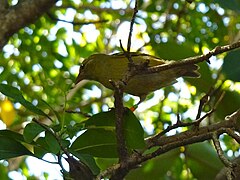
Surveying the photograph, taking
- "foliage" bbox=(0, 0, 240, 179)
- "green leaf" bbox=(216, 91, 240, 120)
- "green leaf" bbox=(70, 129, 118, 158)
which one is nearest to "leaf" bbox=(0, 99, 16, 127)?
"foliage" bbox=(0, 0, 240, 179)

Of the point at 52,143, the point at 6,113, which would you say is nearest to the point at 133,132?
the point at 52,143

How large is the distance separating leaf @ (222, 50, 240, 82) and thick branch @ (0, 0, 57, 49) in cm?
100

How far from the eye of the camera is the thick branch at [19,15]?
7.53 ft

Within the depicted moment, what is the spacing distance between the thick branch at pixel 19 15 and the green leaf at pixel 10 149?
0.58 metres

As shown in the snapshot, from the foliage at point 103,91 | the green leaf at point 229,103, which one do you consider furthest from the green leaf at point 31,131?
the green leaf at point 229,103

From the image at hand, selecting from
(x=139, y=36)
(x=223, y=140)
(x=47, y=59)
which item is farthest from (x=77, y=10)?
(x=223, y=140)

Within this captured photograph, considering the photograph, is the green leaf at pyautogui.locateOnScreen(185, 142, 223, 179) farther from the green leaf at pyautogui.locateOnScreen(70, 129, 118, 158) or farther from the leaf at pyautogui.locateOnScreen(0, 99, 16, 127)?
the leaf at pyautogui.locateOnScreen(0, 99, 16, 127)

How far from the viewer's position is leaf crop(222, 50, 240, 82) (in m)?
1.62

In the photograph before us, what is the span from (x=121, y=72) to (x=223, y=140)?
3.68 feet

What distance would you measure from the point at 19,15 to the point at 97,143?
0.74 m

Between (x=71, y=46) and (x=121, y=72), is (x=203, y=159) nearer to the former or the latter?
(x=121, y=72)

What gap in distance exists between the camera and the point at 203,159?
8.17 feet

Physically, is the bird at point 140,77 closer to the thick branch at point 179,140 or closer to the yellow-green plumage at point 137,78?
the yellow-green plumage at point 137,78

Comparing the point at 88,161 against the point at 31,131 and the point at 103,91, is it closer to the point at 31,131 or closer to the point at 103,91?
the point at 31,131
